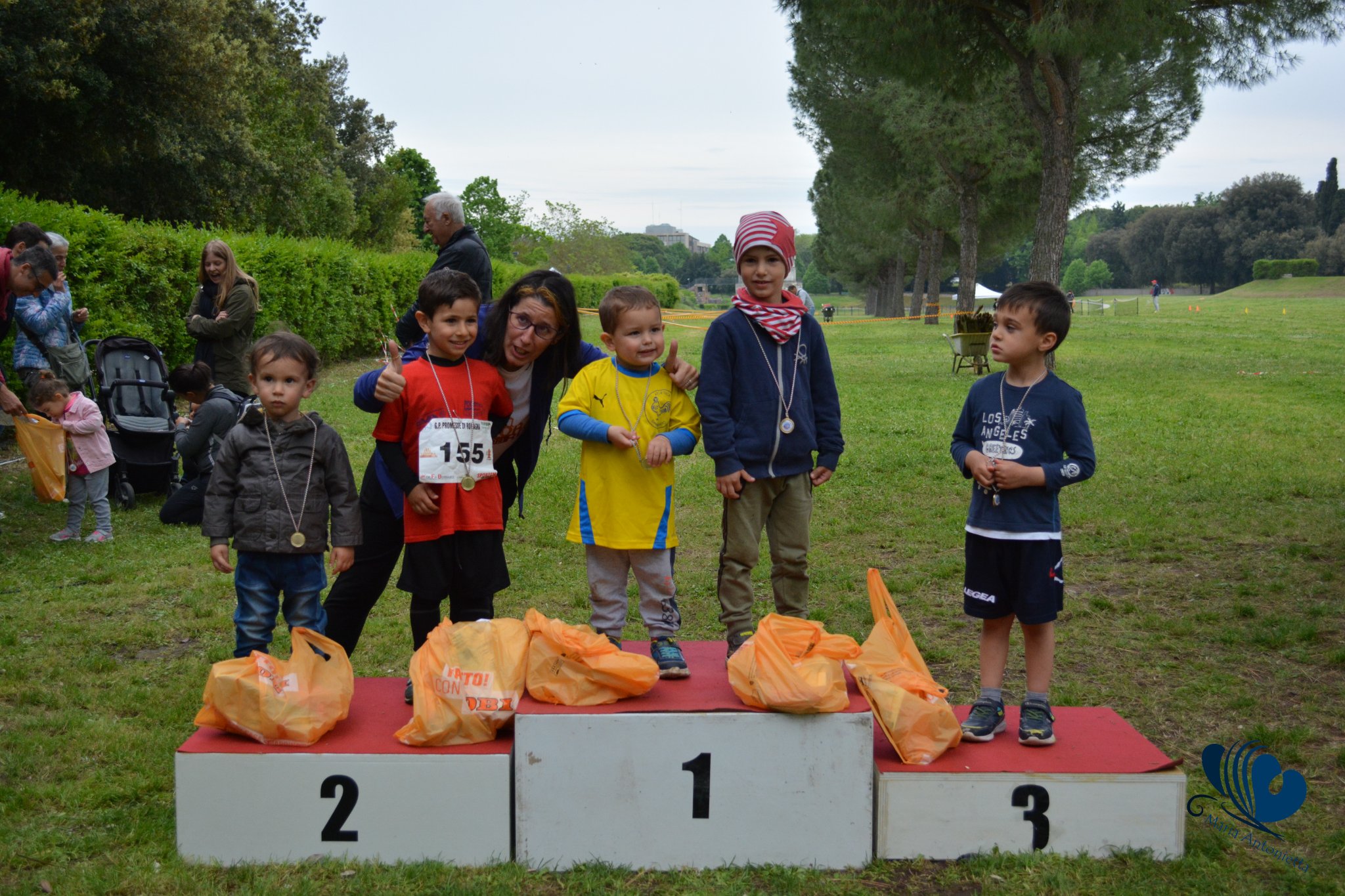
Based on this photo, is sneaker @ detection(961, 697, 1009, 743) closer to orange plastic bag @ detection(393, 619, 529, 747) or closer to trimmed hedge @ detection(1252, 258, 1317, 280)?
orange plastic bag @ detection(393, 619, 529, 747)

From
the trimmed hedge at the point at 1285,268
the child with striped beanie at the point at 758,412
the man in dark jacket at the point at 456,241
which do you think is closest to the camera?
the child with striped beanie at the point at 758,412

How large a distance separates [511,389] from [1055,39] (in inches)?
414

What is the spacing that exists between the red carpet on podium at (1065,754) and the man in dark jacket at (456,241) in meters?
3.35

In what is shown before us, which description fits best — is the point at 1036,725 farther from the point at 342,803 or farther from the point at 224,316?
the point at 224,316

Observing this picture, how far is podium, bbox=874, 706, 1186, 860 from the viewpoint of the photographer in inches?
126

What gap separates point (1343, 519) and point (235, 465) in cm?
721

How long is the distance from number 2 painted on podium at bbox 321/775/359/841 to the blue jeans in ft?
2.51

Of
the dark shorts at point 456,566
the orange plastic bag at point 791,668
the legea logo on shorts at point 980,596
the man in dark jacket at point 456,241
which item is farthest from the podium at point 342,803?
the man in dark jacket at point 456,241

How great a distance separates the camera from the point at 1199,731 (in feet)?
13.8

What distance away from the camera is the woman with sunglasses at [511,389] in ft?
12.5

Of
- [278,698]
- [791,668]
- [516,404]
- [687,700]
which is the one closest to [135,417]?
[516,404]

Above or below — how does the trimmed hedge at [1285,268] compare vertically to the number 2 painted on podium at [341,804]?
above

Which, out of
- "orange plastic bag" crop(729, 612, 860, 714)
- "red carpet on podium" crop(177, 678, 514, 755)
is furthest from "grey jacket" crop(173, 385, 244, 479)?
"orange plastic bag" crop(729, 612, 860, 714)

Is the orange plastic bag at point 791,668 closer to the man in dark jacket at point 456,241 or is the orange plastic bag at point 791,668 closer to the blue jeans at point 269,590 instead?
the blue jeans at point 269,590
